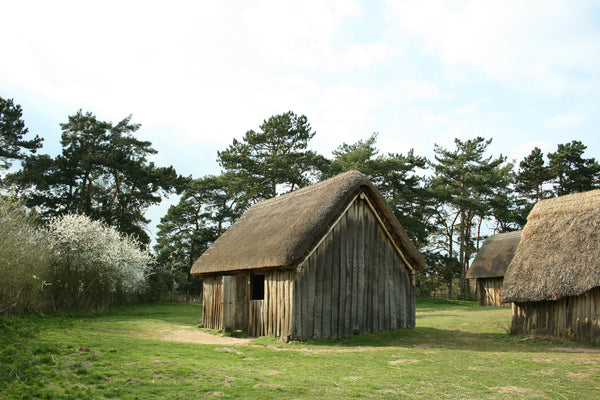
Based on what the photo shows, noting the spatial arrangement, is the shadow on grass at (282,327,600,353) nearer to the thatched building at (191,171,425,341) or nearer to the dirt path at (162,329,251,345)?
the thatched building at (191,171,425,341)

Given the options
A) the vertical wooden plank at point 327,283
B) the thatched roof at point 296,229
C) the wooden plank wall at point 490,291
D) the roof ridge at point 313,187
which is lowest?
the wooden plank wall at point 490,291

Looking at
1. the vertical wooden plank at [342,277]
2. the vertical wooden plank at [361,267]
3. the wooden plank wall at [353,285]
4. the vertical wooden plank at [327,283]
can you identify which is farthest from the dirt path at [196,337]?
the vertical wooden plank at [361,267]

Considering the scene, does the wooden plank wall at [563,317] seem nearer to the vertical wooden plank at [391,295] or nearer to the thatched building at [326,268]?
the thatched building at [326,268]

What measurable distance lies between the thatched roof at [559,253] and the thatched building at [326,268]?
3347 millimetres

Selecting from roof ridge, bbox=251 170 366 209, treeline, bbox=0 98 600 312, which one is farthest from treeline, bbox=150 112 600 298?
roof ridge, bbox=251 170 366 209

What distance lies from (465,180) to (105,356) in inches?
1601

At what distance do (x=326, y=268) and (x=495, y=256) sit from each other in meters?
23.6

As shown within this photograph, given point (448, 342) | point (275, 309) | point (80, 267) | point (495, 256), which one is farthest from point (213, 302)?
point (495, 256)

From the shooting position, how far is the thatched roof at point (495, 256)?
103ft

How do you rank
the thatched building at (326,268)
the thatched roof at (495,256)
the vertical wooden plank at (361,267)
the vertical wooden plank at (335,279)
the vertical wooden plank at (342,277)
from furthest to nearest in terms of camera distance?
the thatched roof at (495,256), the vertical wooden plank at (361,267), the vertical wooden plank at (342,277), the vertical wooden plank at (335,279), the thatched building at (326,268)

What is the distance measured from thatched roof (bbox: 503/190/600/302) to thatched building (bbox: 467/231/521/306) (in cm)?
1719

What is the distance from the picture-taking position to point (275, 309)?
13.2 m

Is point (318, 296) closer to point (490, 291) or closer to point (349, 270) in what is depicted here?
point (349, 270)

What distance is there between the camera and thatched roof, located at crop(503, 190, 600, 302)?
41.1ft
